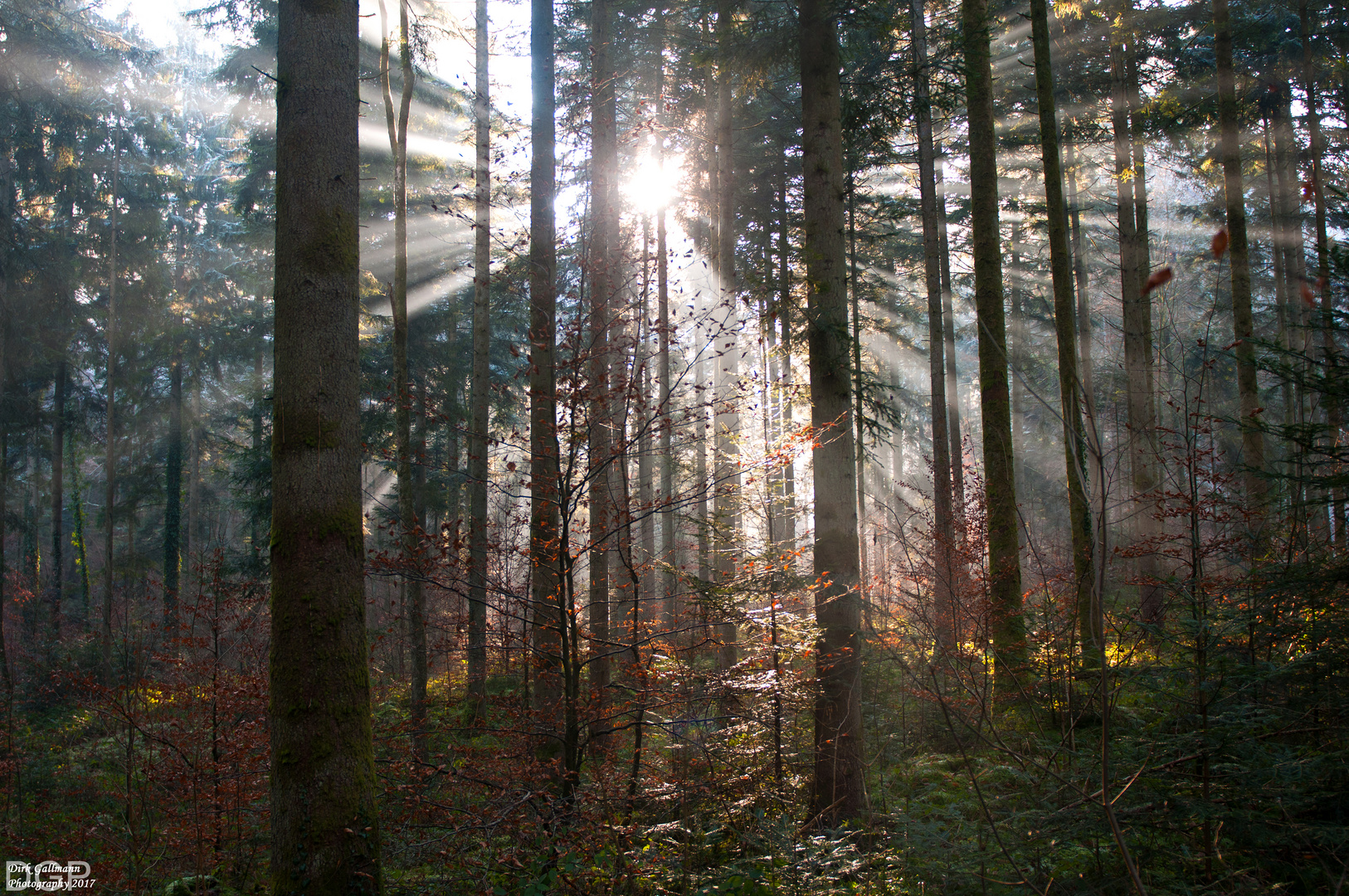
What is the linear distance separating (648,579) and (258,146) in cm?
1555

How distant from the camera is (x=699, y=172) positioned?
579 inches

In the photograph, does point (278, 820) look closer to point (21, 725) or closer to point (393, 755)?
point (393, 755)

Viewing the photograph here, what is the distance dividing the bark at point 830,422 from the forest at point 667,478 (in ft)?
0.14

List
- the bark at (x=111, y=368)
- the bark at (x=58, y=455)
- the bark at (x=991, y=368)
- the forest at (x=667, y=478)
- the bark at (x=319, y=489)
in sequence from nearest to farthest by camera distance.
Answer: the bark at (x=319, y=489), the forest at (x=667, y=478), the bark at (x=991, y=368), the bark at (x=111, y=368), the bark at (x=58, y=455)

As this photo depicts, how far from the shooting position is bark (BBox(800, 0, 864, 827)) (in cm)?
575

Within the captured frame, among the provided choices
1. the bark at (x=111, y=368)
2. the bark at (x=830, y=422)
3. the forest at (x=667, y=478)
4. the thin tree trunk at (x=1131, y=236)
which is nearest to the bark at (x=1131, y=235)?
the thin tree trunk at (x=1131, y=236)

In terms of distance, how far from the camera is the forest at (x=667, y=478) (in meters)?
3.40

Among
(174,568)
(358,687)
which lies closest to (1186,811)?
(358,687)

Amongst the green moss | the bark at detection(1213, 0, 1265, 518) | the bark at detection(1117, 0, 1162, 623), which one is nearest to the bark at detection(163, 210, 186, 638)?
the green moss

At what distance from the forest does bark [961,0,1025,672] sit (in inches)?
2.3

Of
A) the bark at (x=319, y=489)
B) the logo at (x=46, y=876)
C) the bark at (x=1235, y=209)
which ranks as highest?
the bark at (x=1235, y=209)

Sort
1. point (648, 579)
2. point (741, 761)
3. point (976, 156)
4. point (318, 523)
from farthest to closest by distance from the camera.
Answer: point (648, 579) → point (976, 156) → point (741, 761) → point (318, 523)

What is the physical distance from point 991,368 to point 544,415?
5.48 meters

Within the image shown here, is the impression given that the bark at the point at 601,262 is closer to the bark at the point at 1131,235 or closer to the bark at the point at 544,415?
the bark at the point at 544,415
